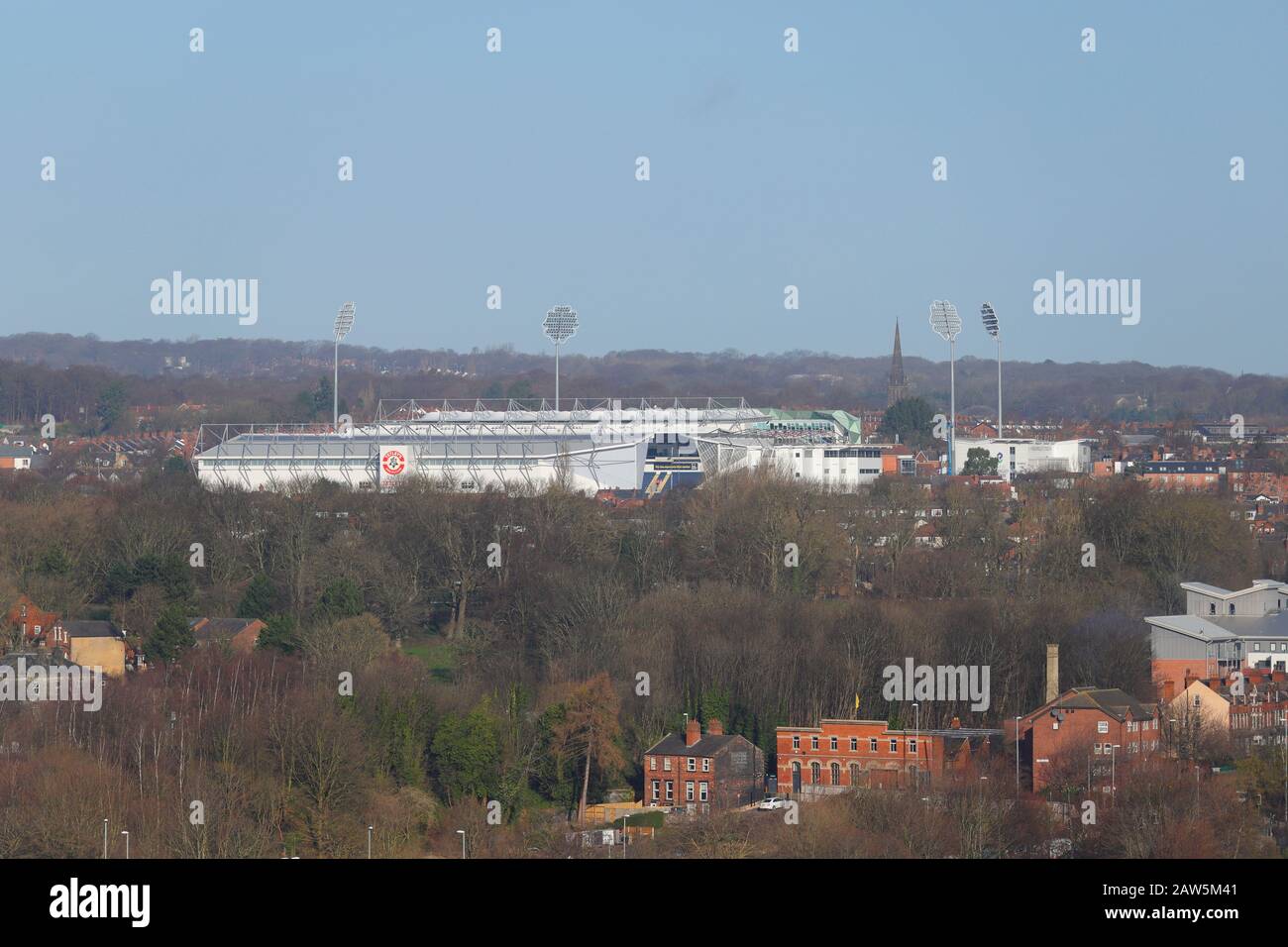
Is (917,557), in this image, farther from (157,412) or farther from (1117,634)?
(157,412)

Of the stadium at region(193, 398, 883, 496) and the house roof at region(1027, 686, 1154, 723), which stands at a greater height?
the stadium at region(193, 398, 883, 496)

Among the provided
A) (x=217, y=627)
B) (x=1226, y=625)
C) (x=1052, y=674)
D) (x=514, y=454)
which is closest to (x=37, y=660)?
(x=217, y=627)

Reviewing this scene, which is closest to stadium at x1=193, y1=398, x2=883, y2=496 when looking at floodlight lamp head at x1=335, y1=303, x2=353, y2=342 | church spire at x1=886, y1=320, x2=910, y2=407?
floodlight lamp head at x1=335, y1=303, x2=353, y2=342

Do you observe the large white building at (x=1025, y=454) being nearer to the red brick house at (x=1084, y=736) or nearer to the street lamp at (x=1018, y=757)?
the street lamp at (x=1018, y=757)

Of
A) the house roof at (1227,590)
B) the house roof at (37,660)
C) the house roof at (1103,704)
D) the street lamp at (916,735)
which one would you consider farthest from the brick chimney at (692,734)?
the house roof at (1227,590)

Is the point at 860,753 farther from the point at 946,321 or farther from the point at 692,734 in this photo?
the point at 946,321

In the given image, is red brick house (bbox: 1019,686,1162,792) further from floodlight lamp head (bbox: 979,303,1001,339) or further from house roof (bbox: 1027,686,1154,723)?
floodlight lamp head (bbox: 979,303,1001,339)
